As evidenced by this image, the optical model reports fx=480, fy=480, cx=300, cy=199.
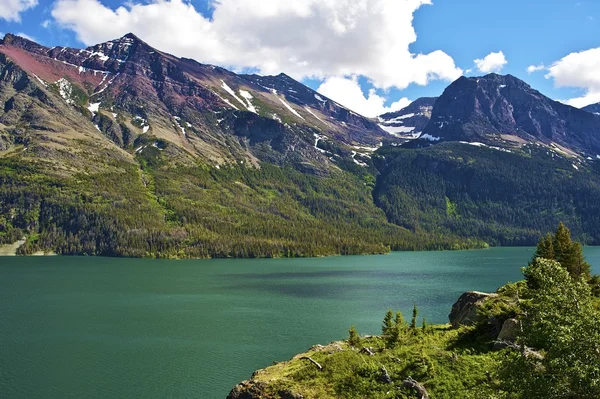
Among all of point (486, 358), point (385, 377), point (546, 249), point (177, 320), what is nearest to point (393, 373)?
point (385, 377)

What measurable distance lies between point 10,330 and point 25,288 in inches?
2184

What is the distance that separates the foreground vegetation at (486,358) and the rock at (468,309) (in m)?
1.56

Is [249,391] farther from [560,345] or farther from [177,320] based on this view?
[177,320]

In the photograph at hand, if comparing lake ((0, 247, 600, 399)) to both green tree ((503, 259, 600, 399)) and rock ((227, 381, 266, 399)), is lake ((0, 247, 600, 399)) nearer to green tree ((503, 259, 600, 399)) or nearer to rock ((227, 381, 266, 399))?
rock ((227, 381, 266, 399))

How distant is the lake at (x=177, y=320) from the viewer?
2398 inches

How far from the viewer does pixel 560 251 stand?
192 feet

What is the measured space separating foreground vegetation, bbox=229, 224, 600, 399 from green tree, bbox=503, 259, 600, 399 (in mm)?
39

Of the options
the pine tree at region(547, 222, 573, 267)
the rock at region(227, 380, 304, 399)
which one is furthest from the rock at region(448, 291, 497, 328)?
the rock at region(227, 380, 304, 399)

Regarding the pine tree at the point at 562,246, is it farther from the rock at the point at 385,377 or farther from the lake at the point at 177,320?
the rock at the point at 385,377

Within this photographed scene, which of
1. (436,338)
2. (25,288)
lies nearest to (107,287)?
(25,288)

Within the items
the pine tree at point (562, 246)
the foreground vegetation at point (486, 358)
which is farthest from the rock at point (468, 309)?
the pine tree at point (562, 246)

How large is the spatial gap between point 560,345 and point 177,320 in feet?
Result: 278

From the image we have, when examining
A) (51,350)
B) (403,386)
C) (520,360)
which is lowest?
(51,350)

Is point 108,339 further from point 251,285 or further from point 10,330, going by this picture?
point 251,285
